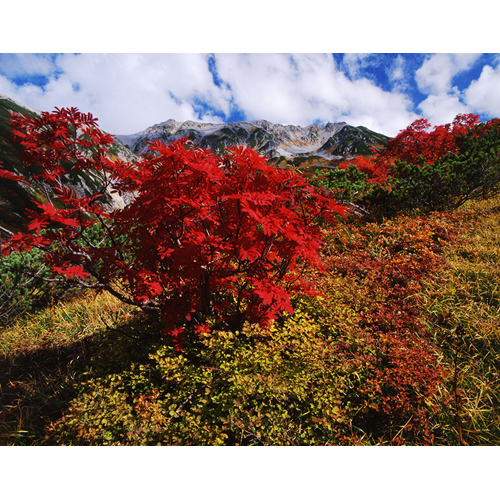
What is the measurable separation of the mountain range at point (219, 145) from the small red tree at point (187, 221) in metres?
0.20

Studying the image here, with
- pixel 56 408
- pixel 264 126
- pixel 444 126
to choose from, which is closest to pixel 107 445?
pixel 56 408

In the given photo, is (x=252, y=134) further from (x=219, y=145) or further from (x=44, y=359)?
(x=44, y=359)

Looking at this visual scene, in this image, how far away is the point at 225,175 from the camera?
67.4 inches

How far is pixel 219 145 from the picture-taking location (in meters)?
61.6

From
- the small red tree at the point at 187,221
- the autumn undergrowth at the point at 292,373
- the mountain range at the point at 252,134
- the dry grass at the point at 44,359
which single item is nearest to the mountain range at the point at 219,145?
the mountain range at the point at 252,134

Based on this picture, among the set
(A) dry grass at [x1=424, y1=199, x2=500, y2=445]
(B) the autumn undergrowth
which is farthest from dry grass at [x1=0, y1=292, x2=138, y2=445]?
(A) dry grass at [x1=424, y1=199, x2=500, y2=445]

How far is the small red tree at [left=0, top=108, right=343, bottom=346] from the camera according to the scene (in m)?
1.55

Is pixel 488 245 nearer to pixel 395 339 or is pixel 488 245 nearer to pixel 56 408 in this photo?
pixel 395 339

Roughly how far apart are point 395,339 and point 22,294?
15.0ft

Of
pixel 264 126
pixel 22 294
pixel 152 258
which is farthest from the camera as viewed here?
pixel 264 126

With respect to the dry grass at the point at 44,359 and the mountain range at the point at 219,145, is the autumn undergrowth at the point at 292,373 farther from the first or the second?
the mountain range at the point at 219,145

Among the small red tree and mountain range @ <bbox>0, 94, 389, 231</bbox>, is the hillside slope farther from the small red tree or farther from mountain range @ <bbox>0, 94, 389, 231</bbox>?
the small red tree

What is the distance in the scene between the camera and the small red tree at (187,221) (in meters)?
1.55

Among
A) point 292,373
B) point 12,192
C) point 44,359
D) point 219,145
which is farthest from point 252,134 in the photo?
point 292,373
